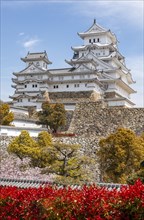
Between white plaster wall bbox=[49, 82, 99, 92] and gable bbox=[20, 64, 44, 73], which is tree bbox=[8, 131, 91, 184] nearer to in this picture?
white plaster wall bbox=[49, 82, 99, 92]

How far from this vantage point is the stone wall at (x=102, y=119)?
93.8 ft

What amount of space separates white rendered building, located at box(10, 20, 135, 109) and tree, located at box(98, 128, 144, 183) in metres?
16.7

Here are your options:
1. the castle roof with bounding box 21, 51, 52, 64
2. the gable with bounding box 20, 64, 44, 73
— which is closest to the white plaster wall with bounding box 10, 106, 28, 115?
the gable with bounding box 20, 64, 44, 73

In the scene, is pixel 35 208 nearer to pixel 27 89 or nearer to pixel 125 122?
pixel 125 122

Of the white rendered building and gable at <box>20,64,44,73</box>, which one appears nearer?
the white rendered building

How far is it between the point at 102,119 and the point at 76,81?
32.4ft

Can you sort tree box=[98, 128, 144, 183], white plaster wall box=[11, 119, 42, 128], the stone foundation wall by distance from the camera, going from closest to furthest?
1. tree box=[98, 128, 144, 183]
2. white plaster wall box=[11, 119, 42, 128]
3. the stone foundation wall

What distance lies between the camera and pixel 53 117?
1162 inches

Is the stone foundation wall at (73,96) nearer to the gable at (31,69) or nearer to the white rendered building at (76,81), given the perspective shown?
the white rendered building at (76,81)

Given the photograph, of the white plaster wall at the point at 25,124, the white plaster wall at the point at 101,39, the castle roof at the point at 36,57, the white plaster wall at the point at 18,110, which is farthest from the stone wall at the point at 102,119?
the white plaster wall at the point at 101,39

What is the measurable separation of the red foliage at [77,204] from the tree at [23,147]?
13328 mm

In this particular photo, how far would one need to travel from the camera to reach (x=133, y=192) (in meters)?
5.94

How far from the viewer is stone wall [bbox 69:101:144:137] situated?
2859cm

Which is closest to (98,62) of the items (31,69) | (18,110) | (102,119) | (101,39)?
(101,39)
